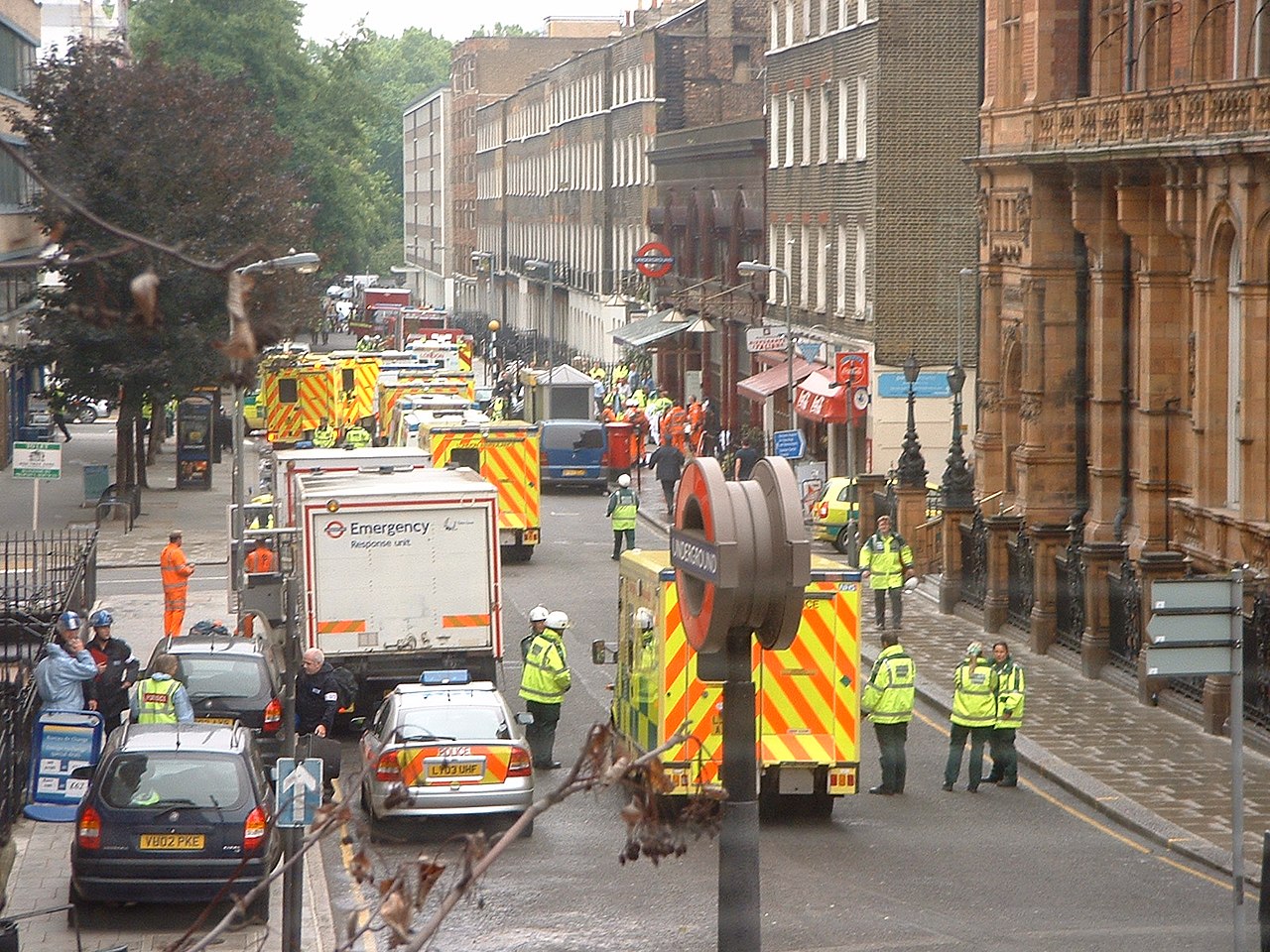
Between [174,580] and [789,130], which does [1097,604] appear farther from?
[789,130]

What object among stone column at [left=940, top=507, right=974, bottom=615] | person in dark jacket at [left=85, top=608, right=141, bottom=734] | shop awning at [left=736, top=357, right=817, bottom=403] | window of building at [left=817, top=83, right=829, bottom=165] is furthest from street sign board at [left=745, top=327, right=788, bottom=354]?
person in dark jacket at [left=85, top=608, right=141, bottom=734]

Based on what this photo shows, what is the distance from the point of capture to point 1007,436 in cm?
3269

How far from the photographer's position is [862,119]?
1778 inches

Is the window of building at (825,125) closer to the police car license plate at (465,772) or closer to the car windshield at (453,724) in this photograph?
the car windshield at (453,724)

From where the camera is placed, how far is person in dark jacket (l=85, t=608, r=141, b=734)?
66.8 feet

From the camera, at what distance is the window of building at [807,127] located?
49.8m

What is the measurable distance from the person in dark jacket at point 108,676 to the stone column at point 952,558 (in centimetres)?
1373

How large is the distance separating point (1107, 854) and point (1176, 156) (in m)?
10.5

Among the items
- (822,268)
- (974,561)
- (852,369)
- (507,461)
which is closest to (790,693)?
(974,561)

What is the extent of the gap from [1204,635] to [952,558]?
59.9 feet

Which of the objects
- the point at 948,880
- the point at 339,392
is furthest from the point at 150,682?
the point at 339,392

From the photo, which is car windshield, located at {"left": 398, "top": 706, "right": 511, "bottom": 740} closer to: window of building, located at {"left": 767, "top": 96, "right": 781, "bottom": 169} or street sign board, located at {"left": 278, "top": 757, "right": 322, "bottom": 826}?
street sign board, located at {"left": 278, "top": 757, "right": 322, "bottom": 826}

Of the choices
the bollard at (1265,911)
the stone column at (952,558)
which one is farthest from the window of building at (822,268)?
the bollard at (1265,911)

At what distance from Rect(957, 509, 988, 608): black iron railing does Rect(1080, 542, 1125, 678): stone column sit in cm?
407
